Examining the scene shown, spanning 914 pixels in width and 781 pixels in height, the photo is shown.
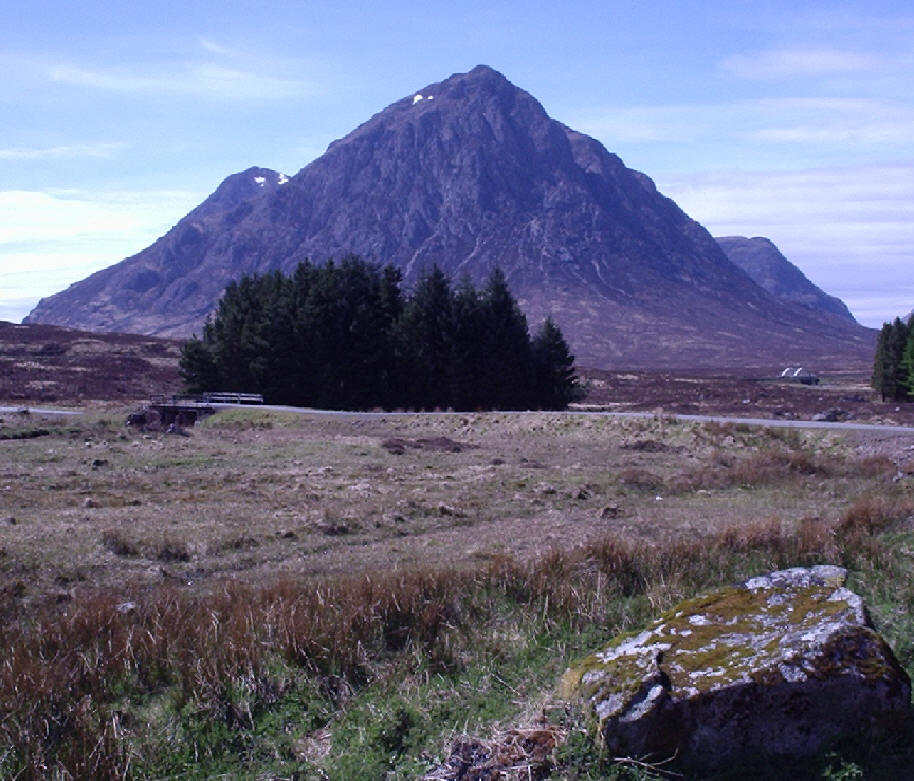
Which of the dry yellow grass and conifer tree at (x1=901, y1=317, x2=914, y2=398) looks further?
conifer tree at (x1=901, y1=317, x2=914, y2=398)

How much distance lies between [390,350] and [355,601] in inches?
1806

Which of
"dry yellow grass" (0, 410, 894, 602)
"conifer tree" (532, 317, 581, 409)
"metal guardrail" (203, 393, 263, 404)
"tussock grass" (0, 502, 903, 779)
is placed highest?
"conifer tree" (532, 317, 581, 409)

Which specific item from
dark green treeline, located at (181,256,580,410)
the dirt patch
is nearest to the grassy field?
the dirt patch

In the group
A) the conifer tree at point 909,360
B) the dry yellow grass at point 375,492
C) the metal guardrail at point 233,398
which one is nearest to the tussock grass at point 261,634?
the dry yellow grass at point 375,492

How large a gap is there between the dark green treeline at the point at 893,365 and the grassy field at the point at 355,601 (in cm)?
5400

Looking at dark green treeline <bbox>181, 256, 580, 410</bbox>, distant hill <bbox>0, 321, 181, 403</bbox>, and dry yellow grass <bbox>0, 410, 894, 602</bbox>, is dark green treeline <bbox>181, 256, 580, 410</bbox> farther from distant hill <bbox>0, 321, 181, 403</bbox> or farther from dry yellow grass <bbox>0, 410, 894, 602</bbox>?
distant hill <bbox>0, 321, 181, 403</bbox>

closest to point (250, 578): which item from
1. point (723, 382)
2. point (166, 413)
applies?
point (166, 413)

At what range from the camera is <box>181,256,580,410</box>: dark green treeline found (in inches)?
2095

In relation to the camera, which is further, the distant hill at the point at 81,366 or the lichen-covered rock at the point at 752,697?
the distant hill at the point at 81,366

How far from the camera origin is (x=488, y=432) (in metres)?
37.9

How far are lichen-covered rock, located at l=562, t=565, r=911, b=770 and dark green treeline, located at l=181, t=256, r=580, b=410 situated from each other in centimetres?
4630

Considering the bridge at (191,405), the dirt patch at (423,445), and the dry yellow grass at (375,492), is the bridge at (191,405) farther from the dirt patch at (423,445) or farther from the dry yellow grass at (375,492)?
the dirt patch at (423,445)

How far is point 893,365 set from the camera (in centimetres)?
7362

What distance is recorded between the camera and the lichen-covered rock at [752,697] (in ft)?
17.5
